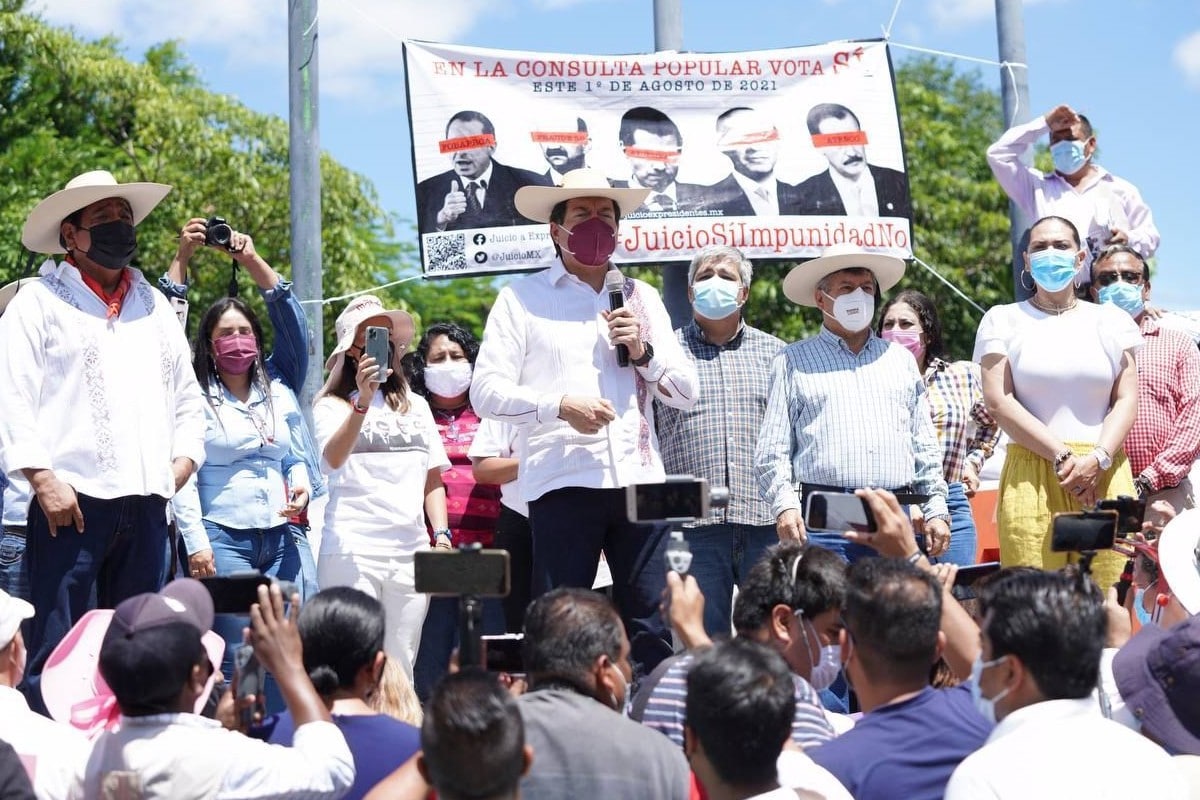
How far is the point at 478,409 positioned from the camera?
5.80 meters

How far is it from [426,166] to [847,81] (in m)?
2.63

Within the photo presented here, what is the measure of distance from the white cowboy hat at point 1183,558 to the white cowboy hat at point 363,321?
3.53 m

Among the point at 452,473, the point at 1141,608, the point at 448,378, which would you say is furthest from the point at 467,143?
the point at 1141,608

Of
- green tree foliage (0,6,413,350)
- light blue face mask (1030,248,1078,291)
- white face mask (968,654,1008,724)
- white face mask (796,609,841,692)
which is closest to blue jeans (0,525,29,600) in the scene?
white face mask (796,609,841,692)

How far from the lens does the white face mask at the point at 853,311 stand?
251 inches

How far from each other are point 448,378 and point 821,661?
10.9 feet

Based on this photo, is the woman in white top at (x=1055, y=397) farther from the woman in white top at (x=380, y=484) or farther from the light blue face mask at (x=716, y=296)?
the woman in white top at (x=380, y=484)

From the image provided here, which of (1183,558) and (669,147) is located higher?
(669,147)

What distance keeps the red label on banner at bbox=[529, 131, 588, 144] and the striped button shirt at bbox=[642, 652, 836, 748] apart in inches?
221

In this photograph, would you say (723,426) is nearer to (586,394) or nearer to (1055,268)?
(586,394)

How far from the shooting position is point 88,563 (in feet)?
17.4

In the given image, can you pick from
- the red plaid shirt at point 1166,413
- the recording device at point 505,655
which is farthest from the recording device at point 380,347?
the red plaid shirt at point 1166,413

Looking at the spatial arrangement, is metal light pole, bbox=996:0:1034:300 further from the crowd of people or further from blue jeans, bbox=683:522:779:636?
blue jeans, bbox=683:522:779:636

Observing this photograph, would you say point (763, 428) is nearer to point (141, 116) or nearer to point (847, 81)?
point (847, 81)
